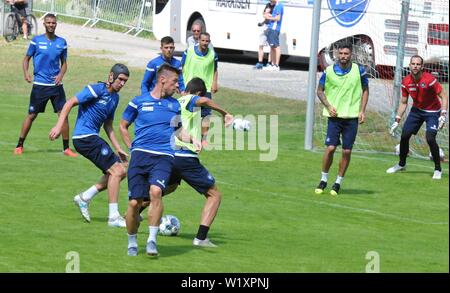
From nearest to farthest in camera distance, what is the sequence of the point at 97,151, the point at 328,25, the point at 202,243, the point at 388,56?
1. the point at 202,243
2. the point at 97,151
3. the point at 388,56
4. the point at 328,25

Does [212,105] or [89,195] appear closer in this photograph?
[212,105]

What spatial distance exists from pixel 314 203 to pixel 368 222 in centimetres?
141

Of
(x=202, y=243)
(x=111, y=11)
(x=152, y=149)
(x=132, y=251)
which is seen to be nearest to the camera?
(x=132, y=251)

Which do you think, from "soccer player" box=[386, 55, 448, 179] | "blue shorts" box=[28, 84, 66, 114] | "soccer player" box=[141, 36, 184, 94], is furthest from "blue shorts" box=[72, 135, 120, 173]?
"soccer player" box=[386, 55, 448, 179]

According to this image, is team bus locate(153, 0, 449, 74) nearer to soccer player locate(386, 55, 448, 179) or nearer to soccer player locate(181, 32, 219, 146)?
soccer player locate(181, 32, 219, 146)

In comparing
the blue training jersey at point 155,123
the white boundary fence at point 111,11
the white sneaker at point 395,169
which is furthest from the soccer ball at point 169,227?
A: the white boundary fence at point 111,11

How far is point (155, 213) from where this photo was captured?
40.1 feet

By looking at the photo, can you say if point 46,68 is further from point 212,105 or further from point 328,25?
point 328,25

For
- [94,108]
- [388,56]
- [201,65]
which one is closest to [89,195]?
[94,108]

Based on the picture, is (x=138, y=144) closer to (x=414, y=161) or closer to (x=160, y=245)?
(x=160, y=245)

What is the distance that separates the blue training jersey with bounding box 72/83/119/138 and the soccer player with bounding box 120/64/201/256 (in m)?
1.96

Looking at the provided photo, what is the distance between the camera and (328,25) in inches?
1149

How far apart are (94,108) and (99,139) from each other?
40 centimetres

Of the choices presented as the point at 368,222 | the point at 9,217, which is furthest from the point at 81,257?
the point at 368,222
